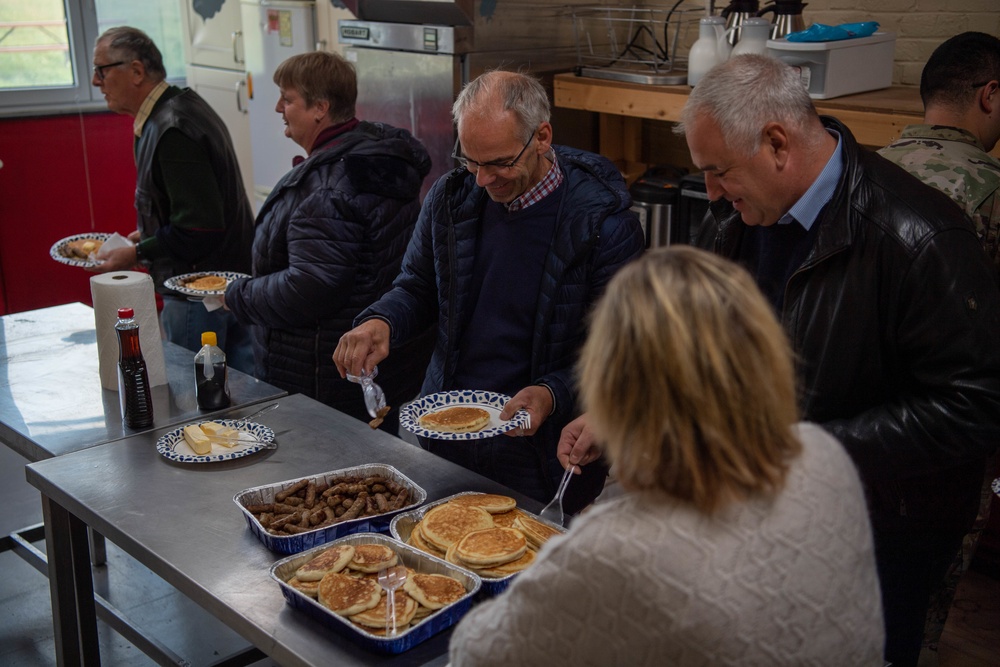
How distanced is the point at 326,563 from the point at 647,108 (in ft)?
9.70

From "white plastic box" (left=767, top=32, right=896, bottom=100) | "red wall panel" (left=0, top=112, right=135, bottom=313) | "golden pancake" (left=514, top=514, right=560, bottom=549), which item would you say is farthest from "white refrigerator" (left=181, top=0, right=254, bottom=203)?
"golden pancake" (left=514, top=514, right=560, bottom=549)

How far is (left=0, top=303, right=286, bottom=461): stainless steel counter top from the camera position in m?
2.62

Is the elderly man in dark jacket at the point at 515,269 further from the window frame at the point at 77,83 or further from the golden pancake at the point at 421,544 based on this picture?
the window frame at the point at 77,83

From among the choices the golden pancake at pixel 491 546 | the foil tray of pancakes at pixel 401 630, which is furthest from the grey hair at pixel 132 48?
the golden pancake at pixel 491 546

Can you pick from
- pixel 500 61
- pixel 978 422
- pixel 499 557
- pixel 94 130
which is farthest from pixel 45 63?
pixel 978 422

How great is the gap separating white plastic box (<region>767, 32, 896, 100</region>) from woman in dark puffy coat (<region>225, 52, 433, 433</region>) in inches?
57.5

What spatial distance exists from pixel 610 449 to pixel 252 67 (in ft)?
17.5

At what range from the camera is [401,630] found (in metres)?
1.68

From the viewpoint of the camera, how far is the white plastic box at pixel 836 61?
11.9ft

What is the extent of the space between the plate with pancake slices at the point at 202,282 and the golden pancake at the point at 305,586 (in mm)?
1785

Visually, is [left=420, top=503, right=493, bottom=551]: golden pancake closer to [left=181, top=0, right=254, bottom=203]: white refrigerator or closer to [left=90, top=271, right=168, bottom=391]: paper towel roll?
[left=90, top=271, right=168, bottom=391]: paper towel roll

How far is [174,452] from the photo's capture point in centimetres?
244

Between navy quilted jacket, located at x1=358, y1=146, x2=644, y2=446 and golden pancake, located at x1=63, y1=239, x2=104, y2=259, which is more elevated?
navy quilted jacket, located at x1=358, y1=146, x2=644, y2=446

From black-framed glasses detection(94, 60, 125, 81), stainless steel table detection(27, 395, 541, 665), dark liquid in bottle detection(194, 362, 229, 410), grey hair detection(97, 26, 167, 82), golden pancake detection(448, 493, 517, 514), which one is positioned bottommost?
stainless steel table detection(27, 395, 541, 665)
